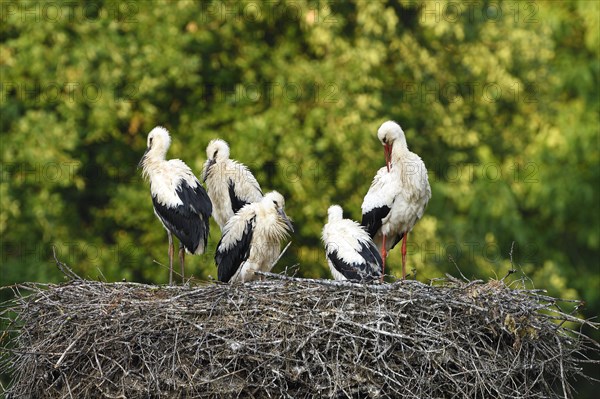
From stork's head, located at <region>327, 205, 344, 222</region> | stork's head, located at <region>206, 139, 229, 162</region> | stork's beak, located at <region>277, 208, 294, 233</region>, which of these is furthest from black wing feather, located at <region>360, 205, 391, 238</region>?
stork's head, located at <region>206, 139, 229, 162</region>

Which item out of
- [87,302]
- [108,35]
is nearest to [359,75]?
[108,35]

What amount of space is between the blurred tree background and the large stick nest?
557 cm

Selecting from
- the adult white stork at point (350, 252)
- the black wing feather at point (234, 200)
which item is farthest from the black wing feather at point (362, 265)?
the black wing feather at point (234, 200)

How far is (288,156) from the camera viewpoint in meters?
14.5

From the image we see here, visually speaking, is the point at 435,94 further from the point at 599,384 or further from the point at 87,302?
the point at 87,302

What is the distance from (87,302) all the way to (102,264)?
19.0ft

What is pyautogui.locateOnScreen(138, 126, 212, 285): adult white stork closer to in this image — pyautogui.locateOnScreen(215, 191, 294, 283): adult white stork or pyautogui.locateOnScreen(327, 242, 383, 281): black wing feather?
pyautogui.locateOnScreen(215, 191, 294, 283): adult white stork

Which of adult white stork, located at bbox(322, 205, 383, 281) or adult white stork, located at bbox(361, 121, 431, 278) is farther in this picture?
adult white stork, located at bbox(361, 121, 431, 278)

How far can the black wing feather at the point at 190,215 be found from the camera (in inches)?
409

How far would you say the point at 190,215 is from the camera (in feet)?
34.1

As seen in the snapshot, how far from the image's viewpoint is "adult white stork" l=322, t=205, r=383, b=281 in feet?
30.8

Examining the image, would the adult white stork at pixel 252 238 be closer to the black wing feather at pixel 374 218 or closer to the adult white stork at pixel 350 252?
the adult white stork at pixel 350 252

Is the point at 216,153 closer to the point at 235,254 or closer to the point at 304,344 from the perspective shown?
the point at 235,254

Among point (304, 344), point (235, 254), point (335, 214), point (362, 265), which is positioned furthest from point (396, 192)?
point (304, 344)
